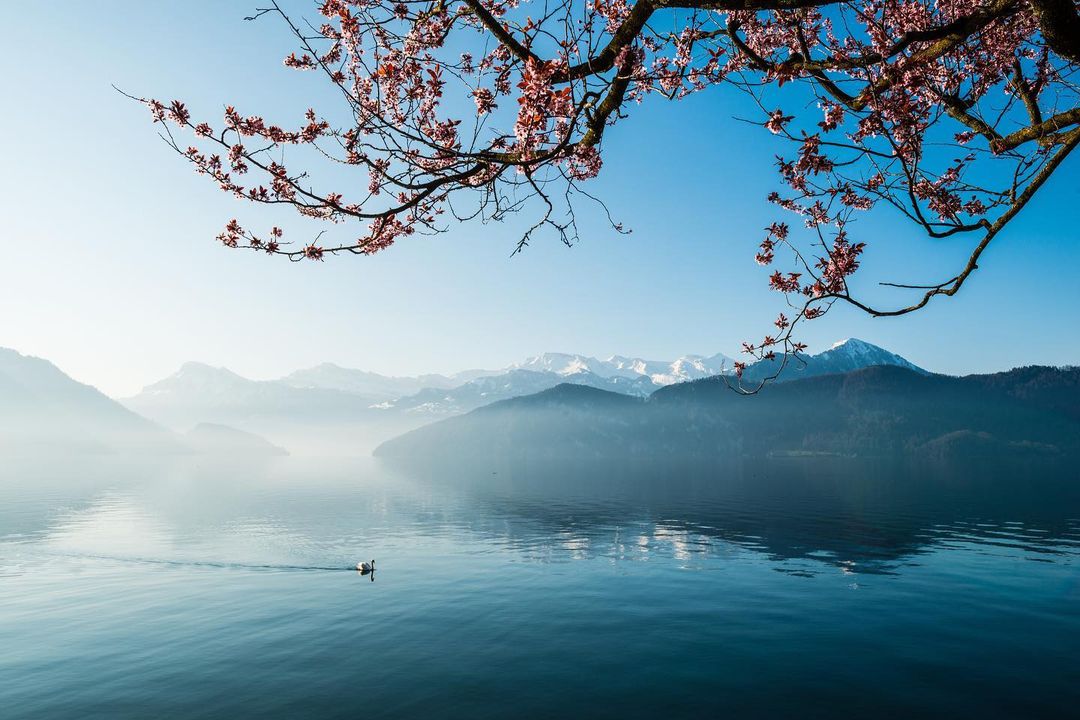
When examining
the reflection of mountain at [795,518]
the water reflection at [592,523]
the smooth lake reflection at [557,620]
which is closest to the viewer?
the smooth lake reflection at [557,620]

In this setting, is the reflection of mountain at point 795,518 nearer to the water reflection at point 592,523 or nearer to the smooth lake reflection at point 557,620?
the water reflection at point 592,523

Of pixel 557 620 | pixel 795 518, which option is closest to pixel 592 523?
pixel 795 518

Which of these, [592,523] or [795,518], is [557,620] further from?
[795,518]

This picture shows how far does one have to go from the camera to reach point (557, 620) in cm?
3769

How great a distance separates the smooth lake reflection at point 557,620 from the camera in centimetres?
2564

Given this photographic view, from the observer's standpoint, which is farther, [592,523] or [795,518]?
[592,523]

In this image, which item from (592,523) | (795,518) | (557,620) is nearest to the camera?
(557,620)

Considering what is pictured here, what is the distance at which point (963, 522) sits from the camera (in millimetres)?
86250

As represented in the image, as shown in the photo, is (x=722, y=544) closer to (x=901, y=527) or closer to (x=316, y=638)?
(x=901, y=527)

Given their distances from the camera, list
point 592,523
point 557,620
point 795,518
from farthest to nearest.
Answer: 1. point 592,523
2. point 795,518
3. point 557,620

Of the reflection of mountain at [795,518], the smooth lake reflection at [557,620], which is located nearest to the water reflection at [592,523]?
the reflection of mountain at [795,518]

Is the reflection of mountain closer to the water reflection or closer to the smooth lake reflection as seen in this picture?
the water reflection

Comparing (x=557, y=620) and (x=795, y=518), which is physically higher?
(x=557, y=620)

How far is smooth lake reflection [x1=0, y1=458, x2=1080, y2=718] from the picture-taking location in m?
25.6
